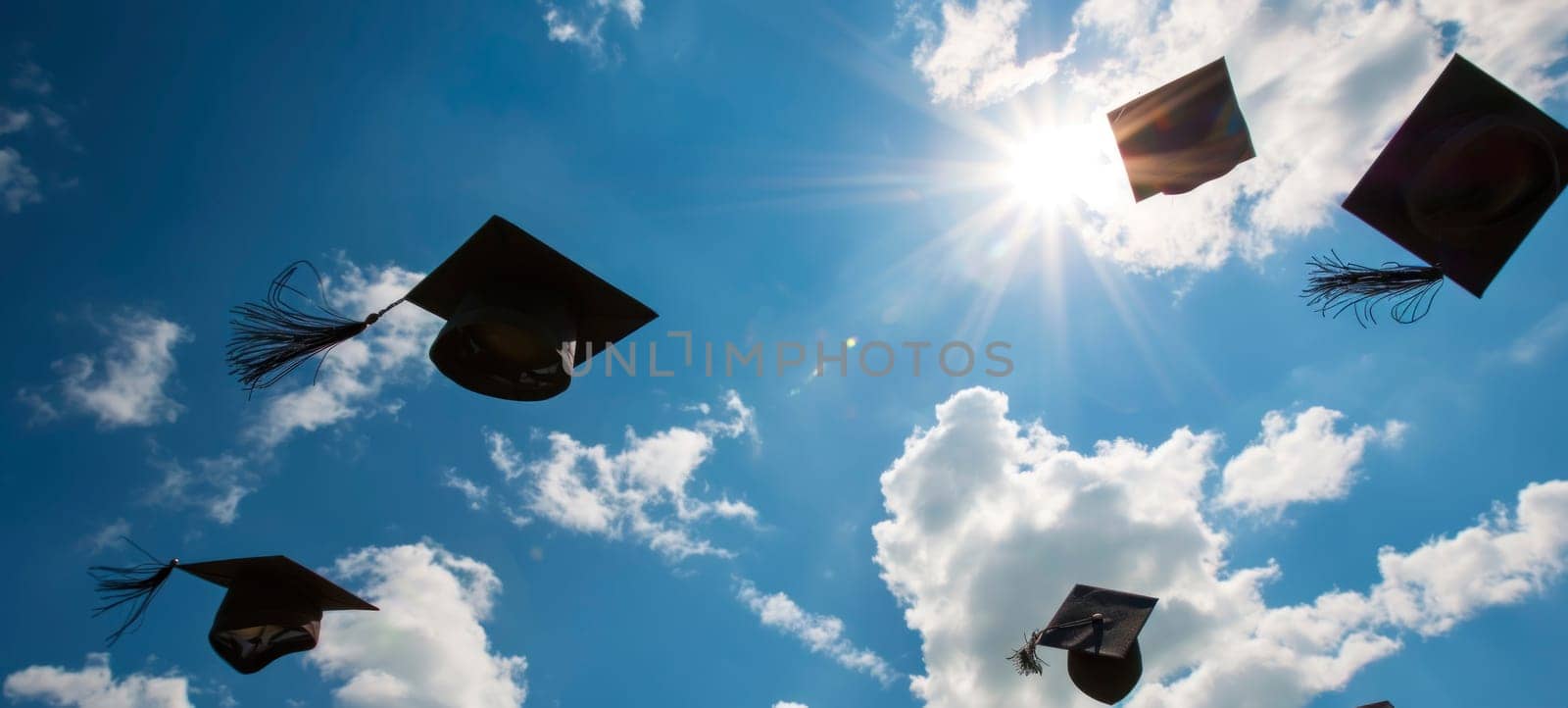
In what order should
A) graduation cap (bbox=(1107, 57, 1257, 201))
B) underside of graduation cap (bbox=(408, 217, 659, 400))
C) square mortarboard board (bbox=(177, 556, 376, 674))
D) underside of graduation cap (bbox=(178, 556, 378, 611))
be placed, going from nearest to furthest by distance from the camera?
underside of graduation cap (bbox=(408, 217, 659, 400)), graduation cap (bbox=(1107, 57, 1257, 201)), square mortarboard board (bbox=(177, 556, 376, 674)), underside of graduation cap (bbox=(178, 556, 378, 611))

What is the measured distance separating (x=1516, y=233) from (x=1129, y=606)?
11.7 feet

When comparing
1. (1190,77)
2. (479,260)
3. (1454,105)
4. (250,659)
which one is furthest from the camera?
(250,659)

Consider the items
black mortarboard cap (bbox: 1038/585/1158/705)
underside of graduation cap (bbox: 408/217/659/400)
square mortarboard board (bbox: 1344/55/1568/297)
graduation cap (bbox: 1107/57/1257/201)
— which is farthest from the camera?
black mortarboard cap (bbox: 1038/585/1158/705)

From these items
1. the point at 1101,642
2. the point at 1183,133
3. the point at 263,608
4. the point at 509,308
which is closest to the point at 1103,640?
the point at 1101,642

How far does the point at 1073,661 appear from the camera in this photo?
6094 mm

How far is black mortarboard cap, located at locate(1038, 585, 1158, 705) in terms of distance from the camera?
19.3ft

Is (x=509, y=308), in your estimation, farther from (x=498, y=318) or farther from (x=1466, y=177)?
(x=1466, y=177)

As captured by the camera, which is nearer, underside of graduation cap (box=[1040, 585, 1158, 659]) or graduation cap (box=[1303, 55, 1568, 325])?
graduation cap (box=[1303, 55, 1568, 325])

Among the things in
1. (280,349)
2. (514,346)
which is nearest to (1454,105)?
(514,346)

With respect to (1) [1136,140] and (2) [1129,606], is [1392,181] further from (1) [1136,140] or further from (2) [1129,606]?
(2) [1129,606]

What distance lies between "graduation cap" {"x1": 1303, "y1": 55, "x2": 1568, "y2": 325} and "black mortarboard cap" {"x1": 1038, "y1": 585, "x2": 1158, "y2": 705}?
303 centimetres

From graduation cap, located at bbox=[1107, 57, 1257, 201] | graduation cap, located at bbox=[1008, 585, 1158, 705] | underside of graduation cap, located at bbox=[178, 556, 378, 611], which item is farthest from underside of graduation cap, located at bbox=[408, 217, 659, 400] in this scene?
graduation cap, located at bbox=[1008, 585, 1158, 705]

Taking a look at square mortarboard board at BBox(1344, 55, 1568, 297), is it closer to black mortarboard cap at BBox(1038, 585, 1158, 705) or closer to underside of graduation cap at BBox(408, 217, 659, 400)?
black mortarboard cap at BBox(1038, 585, 1158, 705)

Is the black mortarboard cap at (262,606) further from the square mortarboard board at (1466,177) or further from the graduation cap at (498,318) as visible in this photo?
the square mortarboard board at (1466,177)
